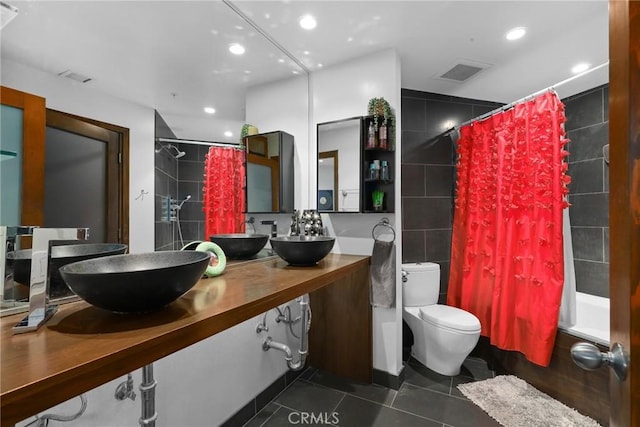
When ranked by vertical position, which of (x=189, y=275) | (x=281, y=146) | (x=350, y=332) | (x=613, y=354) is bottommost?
(x=350, y=332)

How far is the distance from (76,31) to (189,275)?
1027mm

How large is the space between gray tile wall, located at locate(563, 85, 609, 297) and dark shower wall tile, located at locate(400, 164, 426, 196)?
55.0 inches

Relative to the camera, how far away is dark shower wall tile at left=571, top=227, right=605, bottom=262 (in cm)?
250

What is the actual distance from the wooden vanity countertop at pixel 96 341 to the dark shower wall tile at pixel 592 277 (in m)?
2.88

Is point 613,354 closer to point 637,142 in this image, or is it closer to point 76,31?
point 637,142

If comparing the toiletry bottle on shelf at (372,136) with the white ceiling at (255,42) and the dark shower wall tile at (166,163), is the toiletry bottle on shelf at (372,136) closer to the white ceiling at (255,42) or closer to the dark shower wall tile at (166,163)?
the white ceiling at (255,42)

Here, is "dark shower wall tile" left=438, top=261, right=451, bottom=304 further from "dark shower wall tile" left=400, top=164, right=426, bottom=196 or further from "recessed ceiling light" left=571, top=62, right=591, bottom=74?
"recessed ceiling light" left=571, top=62, right=591, bottom=74

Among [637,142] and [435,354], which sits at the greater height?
[637,142]

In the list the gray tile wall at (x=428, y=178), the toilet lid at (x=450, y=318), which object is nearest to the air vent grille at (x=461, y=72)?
the gray tile wall at (x=428, y=178)

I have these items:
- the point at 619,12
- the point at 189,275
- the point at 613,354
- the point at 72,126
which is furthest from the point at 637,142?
the point at 72,126

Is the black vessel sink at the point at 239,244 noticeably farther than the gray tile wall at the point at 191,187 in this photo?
Yes

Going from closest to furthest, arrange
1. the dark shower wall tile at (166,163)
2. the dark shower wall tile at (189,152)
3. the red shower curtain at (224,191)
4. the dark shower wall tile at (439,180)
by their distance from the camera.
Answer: the dark shower wall tile at (166,163), the dark shower wall tile at (189,152), the red shower curtain at (224,191), the dark shower wall tile at (439,180)

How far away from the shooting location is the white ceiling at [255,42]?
1.06 meters

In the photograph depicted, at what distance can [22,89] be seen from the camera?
0.90 m
